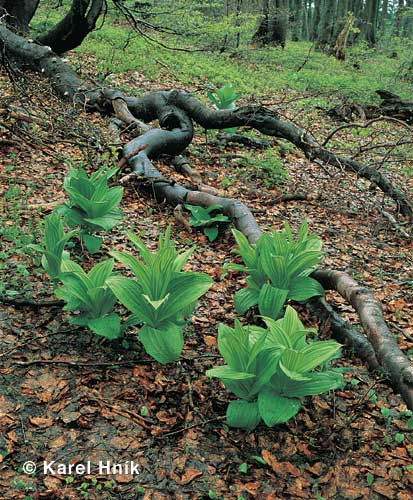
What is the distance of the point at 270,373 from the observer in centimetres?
232

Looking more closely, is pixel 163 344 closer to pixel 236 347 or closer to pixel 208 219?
pixel 236 347

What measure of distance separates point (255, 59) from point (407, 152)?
8896 millimetres

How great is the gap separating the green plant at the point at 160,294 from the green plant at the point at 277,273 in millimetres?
558

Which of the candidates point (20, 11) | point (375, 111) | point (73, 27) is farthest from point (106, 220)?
point (375, 111)

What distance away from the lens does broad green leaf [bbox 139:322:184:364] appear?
263cm

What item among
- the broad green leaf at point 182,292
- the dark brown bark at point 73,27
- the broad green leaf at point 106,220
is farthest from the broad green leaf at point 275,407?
the dark brown bark at point 73,27

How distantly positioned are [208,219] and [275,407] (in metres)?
2.53

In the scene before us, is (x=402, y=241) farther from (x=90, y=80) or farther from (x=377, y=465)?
(x=90, y=80)

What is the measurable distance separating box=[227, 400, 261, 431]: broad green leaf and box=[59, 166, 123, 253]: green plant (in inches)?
72.2

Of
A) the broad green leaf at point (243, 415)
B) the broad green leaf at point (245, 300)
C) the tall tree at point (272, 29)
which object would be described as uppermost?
the tall tree at point (272, 29)

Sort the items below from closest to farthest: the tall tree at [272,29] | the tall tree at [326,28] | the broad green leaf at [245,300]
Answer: the broad green leaf at [245,300] < the tall tree at [272,29] < the tall tree at [326,28]

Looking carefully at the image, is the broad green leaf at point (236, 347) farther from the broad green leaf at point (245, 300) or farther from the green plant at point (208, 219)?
the green plant at point (208, 219)

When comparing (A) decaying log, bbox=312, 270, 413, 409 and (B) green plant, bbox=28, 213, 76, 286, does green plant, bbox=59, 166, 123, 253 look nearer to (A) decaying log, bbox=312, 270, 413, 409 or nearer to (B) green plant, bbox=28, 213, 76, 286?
(B) green plant, bbox=28, 213, 76, 286

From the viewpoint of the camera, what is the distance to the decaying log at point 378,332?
251 cm
